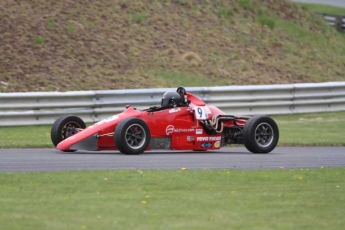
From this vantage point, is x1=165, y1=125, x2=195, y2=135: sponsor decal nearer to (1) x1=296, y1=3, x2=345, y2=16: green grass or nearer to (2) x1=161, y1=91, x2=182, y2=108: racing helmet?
(2) x1=161, y1=91, x2=182, y2=108: racing helmet

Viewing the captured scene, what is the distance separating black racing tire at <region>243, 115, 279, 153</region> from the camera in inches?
647

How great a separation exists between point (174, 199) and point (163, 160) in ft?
14.2

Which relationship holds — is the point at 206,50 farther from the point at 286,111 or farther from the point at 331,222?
the point at 331,222

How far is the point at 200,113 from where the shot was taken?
1667cm

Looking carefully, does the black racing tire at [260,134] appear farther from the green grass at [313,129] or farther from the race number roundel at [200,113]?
the green grass at [313,129]

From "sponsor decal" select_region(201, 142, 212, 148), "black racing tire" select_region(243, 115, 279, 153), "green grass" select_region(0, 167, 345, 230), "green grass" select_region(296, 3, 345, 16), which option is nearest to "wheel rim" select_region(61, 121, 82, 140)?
"sponsor decal" select_region(201, 142, 212, 148)

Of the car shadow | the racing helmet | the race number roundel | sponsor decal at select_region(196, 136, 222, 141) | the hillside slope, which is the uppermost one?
the hillside slope

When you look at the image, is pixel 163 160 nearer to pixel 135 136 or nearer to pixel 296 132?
pixel 135 136

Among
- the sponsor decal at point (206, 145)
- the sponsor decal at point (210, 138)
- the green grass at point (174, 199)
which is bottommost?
the green grass at point (174, 199)

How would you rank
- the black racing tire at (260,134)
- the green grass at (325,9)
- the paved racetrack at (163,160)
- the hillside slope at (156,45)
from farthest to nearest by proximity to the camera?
1. the green grass at (325,9)
2. the hillside slope at (156,45)
3. the black racing tire at (260,134)
4. the paved racetrack at (163,160)

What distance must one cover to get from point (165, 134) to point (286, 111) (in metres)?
8.73

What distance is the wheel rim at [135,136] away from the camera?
15.5 meters

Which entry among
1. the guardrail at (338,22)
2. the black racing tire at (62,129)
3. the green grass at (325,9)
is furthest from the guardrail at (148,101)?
the green grass at (325,9)

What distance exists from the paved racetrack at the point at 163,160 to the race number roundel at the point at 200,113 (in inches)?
25.8
